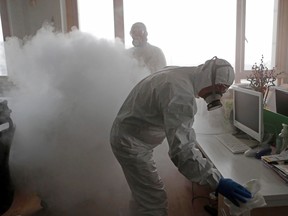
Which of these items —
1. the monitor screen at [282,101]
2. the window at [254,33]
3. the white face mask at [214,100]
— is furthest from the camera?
the window at [254,33]

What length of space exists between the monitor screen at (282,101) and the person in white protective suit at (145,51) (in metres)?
1.18

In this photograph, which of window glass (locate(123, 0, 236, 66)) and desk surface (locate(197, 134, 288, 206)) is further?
window glass (locate(123, 0, 236, 66))

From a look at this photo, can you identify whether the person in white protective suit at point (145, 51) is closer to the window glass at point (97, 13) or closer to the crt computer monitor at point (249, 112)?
the window glass at point (97, 13)

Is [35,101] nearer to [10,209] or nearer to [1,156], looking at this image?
[1,156]

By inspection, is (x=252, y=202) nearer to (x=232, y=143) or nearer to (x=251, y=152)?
(x=251, y=152)

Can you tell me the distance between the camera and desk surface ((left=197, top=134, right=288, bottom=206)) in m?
1.12

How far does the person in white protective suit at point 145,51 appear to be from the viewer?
2.65 meters

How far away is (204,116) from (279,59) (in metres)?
2.14

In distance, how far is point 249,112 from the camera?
1.73 m

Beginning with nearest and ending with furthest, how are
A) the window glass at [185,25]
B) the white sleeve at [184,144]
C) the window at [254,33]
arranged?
the white sleeve at [184,144] → the window glass at [185,25] → the window at [254,33]

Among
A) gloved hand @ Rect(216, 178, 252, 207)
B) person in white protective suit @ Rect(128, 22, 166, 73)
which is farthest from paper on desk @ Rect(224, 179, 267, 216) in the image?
person in white protective suit @ Rect(128, 22, 166, 73)

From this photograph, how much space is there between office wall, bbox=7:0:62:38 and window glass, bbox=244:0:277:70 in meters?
2.37

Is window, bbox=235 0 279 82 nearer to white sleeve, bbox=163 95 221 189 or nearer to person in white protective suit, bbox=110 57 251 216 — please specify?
person in white protective suit, bbox=110 57 251 216

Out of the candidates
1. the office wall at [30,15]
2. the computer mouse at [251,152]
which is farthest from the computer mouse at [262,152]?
the office wall at [30,15]
